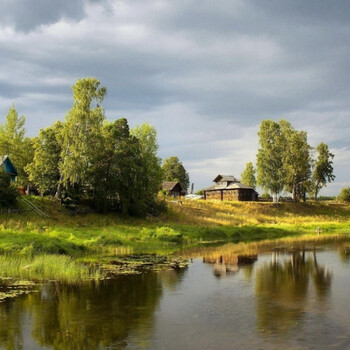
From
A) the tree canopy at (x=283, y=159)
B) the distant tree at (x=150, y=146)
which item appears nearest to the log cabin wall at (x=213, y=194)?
the tree canopy at (x=283, y=159)

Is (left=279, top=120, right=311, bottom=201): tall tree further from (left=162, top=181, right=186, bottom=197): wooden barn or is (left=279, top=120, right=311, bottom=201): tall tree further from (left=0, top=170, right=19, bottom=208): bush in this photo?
(left=0, top=170, right=19, bottom=208): bush

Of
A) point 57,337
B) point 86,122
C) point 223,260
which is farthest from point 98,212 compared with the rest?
point 57,337

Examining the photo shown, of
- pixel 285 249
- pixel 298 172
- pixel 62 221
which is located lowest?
pixel 285 249

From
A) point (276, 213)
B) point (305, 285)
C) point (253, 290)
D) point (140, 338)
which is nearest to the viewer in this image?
point (140, 338)

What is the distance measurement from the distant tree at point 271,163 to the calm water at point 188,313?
63.0m

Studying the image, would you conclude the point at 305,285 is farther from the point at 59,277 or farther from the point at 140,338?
the point at 59,277

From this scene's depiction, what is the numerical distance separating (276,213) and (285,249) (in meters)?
48.1

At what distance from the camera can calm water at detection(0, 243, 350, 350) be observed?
40.5ft

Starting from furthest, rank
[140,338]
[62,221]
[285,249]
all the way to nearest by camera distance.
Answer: [62,221] < [285,249] < [140,338]

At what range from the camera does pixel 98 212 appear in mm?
52875

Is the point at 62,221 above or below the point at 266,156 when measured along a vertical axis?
below

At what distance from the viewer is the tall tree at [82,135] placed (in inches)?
1945

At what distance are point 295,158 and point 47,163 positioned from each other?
5790 centimetres

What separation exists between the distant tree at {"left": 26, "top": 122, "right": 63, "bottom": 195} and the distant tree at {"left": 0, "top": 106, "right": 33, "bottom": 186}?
10765mm
